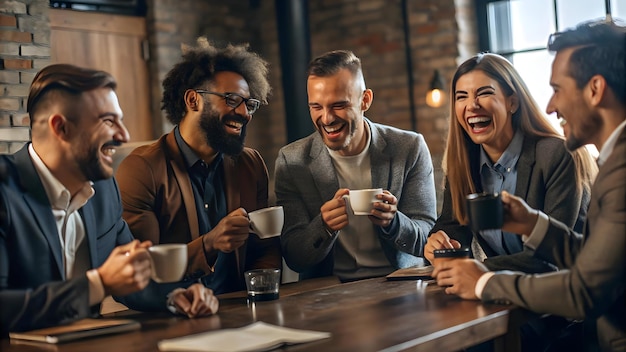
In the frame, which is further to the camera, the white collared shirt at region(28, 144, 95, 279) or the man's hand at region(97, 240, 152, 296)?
the white collared shirt at region(28, 144, 95, 279)

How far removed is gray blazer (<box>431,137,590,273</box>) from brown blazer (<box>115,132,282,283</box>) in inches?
34.7

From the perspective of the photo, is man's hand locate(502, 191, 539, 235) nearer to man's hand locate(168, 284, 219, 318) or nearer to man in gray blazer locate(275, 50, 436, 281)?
man in gray blazer locate(275, 50, 436, 281)

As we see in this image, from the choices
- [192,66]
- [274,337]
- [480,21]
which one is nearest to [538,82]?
[480,21]

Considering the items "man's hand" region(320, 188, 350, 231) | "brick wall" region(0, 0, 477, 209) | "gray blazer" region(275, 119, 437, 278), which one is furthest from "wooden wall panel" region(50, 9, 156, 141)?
"man's hand" region(320, 188, 350, 231)

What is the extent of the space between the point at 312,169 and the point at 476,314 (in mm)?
1406

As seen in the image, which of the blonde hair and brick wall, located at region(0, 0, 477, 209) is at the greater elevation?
brick wall, located at region(0, 0, 477, 209)

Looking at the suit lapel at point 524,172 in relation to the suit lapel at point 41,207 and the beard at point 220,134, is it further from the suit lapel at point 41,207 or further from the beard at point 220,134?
the suit lapel at point 41,207

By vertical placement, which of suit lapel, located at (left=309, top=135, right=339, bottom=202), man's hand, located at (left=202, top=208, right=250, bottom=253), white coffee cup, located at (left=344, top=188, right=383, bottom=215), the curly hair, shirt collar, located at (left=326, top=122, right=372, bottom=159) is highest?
the curly hair

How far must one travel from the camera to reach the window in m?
5.64

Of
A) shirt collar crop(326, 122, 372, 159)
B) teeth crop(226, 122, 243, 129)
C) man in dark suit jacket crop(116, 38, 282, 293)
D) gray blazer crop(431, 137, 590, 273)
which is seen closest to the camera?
gray blazer crop(431, 137, 590, 273)

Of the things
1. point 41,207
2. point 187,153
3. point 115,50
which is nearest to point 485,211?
point 41,207

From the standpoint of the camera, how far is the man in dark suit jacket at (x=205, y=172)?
2.86 meters

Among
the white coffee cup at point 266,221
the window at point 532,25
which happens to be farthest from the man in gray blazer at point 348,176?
the window at point 532,25

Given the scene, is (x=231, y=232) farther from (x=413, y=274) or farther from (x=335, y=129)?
(x=335, y=129)
